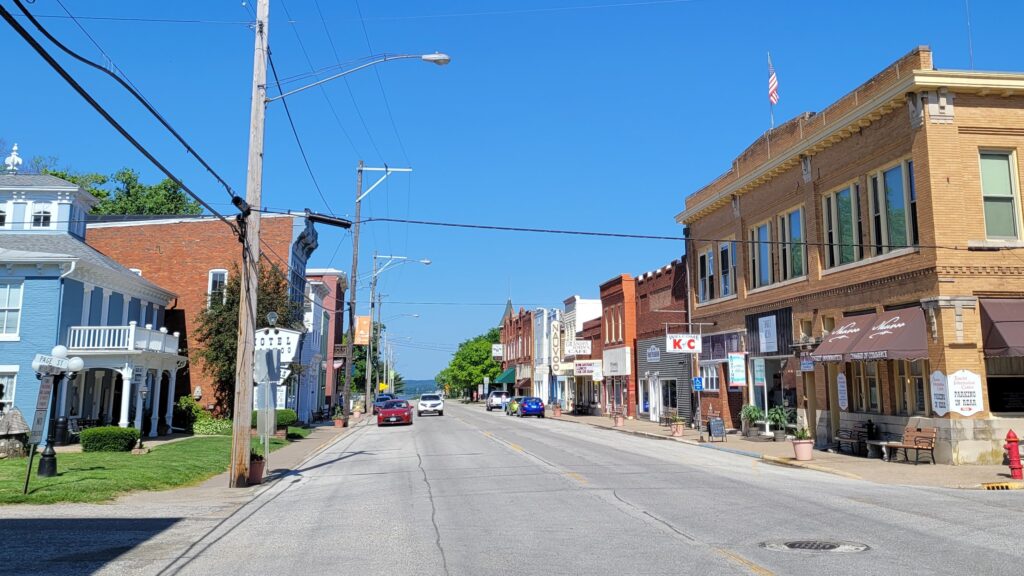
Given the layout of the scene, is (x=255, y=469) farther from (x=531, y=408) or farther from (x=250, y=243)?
(x=531, y=408)

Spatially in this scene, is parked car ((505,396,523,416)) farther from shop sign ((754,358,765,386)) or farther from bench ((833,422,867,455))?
bench ((833,422,867,455))

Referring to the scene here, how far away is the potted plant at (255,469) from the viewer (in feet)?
53.0

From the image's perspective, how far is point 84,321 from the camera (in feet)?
91.5

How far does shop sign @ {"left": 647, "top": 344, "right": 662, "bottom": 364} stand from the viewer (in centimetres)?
4272

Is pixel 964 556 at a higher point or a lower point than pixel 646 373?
lower

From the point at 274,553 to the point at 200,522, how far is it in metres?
3.11

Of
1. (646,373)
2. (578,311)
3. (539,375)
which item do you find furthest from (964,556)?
(539,375)

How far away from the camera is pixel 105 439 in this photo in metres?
22.2

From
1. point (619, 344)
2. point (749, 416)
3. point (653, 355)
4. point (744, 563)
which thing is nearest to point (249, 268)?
point (744, 563)

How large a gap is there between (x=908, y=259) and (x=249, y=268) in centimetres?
1663

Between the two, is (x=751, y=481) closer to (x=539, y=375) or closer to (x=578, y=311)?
(x=578, y=311)

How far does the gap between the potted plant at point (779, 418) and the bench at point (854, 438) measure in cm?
380

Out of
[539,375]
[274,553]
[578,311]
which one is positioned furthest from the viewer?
[539,375]

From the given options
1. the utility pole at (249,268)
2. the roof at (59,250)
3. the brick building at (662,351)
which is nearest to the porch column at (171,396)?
the roof at (59,250)
